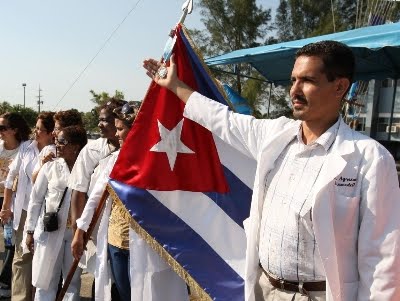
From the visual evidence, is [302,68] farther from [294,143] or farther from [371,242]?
[371,242]

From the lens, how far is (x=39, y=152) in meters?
4.68

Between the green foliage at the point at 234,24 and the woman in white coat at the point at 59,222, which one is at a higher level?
the green foliage at the point at 234,24

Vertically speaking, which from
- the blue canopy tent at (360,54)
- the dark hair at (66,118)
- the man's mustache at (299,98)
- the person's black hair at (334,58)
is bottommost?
the dark hair at (66,118)

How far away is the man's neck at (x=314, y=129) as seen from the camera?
190cm

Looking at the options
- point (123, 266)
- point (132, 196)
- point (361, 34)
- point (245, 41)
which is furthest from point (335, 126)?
point (245, 41)

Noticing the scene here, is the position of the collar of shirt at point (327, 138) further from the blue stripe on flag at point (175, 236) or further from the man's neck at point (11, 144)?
the man's neck at point (11, 144)

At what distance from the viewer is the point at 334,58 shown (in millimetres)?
1807

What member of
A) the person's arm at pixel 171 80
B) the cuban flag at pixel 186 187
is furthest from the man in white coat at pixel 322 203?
the cuban flag at pixel 186 187

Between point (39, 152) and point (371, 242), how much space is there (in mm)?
3790

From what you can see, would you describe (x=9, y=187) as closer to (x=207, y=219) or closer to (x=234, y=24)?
(x=207, y=219)

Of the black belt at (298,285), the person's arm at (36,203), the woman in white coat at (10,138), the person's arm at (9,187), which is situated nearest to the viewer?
the black belt at (298,285)

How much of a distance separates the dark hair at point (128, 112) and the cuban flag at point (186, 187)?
34 centimetres

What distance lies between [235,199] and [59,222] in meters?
1.67

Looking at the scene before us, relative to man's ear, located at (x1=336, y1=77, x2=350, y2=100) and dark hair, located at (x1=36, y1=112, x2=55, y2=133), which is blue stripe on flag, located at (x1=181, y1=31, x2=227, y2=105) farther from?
dark hair, located at (x1=36, y1=112, x2=55, y2=133)
